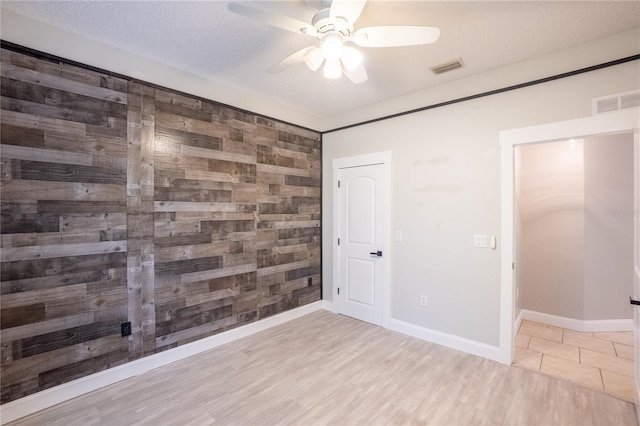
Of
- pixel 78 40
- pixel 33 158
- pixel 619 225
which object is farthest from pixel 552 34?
pixel 33 158

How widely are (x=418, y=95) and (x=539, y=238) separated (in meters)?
2.57

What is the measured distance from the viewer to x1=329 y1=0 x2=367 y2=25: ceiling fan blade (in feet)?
5.23

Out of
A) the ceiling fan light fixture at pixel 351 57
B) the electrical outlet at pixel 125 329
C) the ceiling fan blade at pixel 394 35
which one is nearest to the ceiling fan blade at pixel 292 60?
the ceiling fan light fixture at pixel 351 57

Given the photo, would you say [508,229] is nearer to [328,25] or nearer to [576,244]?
[576,244]

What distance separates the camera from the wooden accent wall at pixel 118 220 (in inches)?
81.0

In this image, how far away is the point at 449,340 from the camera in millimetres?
3078

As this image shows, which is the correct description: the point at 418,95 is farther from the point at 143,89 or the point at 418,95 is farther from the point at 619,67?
the point at 143,89

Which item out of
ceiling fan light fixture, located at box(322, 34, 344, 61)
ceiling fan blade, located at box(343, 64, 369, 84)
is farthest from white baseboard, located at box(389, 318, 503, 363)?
ceiling fan light fixture, located at box(322, 34, 344, 61)

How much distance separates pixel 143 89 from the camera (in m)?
2.61

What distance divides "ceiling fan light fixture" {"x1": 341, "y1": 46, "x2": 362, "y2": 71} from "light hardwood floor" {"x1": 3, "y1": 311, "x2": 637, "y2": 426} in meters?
2.52

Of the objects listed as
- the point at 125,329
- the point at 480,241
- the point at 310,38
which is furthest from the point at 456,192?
the point at 125,329

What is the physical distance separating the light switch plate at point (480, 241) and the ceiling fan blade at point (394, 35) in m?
1.97

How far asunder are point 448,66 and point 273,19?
1.89 metres

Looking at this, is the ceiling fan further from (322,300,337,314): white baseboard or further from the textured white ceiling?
(322,300,337,314): white baseboard
